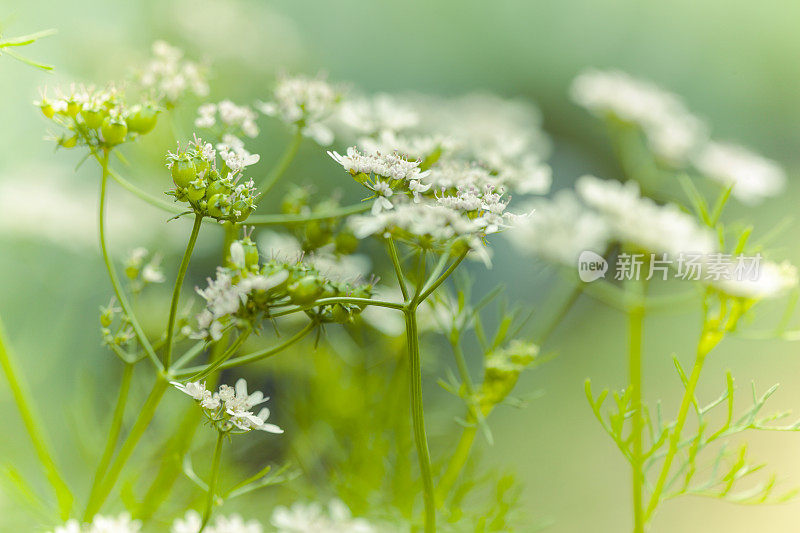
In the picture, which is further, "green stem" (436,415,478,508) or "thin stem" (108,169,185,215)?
"green stem" (436,415,478,508)

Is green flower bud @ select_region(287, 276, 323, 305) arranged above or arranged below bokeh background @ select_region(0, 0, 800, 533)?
below

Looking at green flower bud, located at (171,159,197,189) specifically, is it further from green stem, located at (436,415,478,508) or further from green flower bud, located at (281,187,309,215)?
green stem, located at (436,415,478,508)

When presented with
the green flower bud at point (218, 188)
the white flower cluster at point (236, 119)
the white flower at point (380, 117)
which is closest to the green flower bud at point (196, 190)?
the green flower bud at point (218, 188)

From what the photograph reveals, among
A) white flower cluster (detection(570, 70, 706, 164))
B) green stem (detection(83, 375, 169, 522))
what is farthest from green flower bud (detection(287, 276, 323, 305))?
white flower cluster (detection(570, 70, 706, 164))

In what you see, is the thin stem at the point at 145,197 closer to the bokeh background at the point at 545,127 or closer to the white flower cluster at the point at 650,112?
the bokeh background at the point at 545,127

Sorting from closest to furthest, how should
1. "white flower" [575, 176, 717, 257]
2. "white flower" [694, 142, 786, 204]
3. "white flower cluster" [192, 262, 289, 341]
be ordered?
"white flower cluster" [192, 262, 289, 341] → "white flower" [575, 176, 717, 257] → "white flower" [694, 142, 786, 204]

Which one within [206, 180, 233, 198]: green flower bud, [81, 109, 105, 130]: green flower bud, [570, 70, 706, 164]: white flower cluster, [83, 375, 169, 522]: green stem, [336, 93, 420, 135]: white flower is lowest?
[83, 375, 169, 522]: green stem

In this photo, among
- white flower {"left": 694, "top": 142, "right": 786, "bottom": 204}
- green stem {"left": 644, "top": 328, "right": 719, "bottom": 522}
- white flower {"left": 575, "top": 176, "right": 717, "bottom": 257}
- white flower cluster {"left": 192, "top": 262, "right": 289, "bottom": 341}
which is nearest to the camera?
white flower cluster {"left": 192, "top": 262, "right": 289, "bottom": 341}

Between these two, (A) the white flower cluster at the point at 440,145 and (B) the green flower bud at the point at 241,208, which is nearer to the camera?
(B) the green flower bud at the point at 241,208
